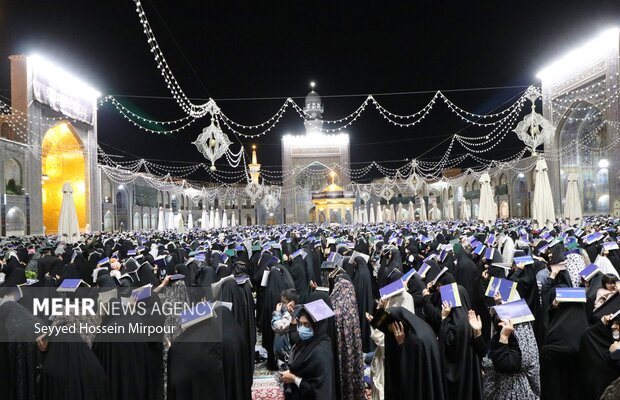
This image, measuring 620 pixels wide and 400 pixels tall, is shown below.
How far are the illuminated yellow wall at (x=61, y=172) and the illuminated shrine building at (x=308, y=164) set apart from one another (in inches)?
763

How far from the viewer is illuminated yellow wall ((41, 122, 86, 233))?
30625 mm

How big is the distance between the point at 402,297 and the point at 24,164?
2610 cm

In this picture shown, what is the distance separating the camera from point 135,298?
14.6 feet

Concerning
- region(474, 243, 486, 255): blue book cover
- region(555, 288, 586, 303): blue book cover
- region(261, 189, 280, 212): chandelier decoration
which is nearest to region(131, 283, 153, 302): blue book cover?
region(555, 288, 586, 303): blue book cover

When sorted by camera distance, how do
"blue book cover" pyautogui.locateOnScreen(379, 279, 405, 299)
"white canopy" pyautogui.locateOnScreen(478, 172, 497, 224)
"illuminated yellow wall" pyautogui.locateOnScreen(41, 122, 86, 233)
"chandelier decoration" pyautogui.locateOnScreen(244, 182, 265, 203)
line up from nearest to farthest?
"blue book cover" pyautogui.locateOnScreen(379, 279, 405, 299) < "white canopy" pyautogui.locateOnScreen(478, 172, 497, 224) < "illuminated yellow wall" pyautogui.locateOnScreen(41, 122, 86, 233) < "chandelier decoration" pyautogui.locateOnScreen(244, 182, 265, 203)

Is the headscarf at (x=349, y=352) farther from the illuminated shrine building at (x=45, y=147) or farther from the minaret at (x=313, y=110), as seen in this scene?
the minaret at (x=313, y=110)

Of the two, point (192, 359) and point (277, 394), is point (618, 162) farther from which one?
point (192, 359)

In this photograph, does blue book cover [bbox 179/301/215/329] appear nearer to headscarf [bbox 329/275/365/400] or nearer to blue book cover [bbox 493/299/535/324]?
headscarf [bbox 329/275/365/400]

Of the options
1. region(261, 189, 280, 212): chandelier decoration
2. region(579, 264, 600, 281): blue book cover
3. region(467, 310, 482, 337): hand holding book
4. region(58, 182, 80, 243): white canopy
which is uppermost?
region(261, 189, 280, 212): chandelier decoration

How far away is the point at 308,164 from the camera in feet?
154

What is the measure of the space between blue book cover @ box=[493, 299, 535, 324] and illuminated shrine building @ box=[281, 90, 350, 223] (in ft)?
139

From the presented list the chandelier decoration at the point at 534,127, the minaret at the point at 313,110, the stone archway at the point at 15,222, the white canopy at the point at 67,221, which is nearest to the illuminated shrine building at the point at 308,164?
the minaret at the point at 313,110

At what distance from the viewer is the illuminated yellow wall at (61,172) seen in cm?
3062

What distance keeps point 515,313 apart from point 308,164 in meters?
43.8
